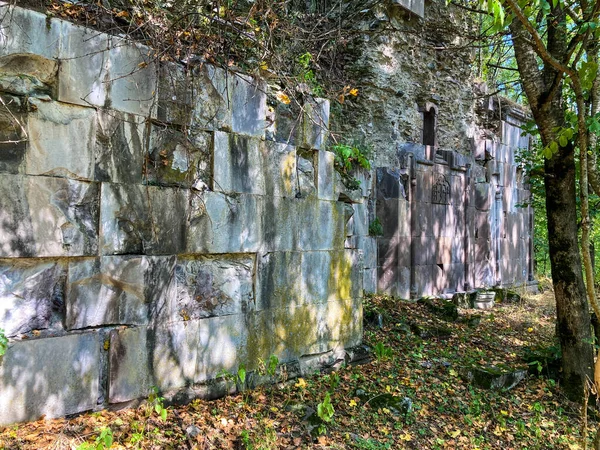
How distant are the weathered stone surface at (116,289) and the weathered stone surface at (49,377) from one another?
5.6 inches

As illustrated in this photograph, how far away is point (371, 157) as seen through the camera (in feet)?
29.4

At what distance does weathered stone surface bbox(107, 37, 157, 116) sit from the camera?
3.14 metres

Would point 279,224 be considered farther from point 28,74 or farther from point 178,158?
point 28,74

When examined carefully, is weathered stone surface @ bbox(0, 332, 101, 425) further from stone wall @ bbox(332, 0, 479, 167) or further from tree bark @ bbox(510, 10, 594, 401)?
stone wall @ bbox(332, 0, 479, 167)

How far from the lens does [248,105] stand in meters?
3.93

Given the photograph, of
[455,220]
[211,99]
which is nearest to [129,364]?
[211,99]

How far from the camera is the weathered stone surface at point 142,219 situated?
3.09 m

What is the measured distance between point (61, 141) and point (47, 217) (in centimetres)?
46

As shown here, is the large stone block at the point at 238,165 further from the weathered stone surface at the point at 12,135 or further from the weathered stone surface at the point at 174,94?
the weathered stone surface at the point at 12,135

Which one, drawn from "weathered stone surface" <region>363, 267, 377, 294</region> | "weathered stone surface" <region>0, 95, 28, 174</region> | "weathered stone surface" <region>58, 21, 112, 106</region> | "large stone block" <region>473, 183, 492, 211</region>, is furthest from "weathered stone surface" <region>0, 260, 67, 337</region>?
"large stone block" <region>473, 183, 492, 211</region>

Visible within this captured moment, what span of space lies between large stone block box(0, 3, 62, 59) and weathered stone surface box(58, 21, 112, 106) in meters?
0.05

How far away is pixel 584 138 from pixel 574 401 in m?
2.78

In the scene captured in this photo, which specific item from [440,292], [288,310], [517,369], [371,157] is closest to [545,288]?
[440,292]

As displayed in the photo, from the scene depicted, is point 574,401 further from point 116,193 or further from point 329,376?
point 116,193
